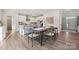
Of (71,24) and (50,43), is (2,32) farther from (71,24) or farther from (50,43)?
(71,24)

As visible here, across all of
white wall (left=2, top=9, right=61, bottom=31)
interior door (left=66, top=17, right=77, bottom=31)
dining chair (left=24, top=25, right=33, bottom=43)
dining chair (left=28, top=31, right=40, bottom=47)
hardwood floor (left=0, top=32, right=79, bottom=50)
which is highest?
white wall (left=2, top=9, right=61, bottom=31)

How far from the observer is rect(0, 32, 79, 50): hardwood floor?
245cm

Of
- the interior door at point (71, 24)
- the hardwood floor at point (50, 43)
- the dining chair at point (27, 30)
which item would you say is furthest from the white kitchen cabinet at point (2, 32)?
the interior door at point (71, 24)

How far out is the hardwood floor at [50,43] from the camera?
8.02 ft

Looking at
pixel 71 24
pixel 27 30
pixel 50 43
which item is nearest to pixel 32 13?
pixel 27 30

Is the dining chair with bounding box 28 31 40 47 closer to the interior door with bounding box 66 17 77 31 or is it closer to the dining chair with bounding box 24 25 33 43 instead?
the dining chair with bounding box 24 25 33 43

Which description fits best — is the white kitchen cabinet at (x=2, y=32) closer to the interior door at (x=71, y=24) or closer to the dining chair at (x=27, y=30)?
the dining chair at (x=27, y=30)

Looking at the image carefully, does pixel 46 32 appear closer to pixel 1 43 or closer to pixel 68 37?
pixel 68 37

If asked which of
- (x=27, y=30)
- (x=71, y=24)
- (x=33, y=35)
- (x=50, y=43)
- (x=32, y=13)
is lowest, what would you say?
(x=50, y=43)

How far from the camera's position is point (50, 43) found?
248 cm

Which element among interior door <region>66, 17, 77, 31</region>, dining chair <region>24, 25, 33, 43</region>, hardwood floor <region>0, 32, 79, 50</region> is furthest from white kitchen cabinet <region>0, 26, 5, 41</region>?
interior door <region>66, 17, 77, 31</region>
